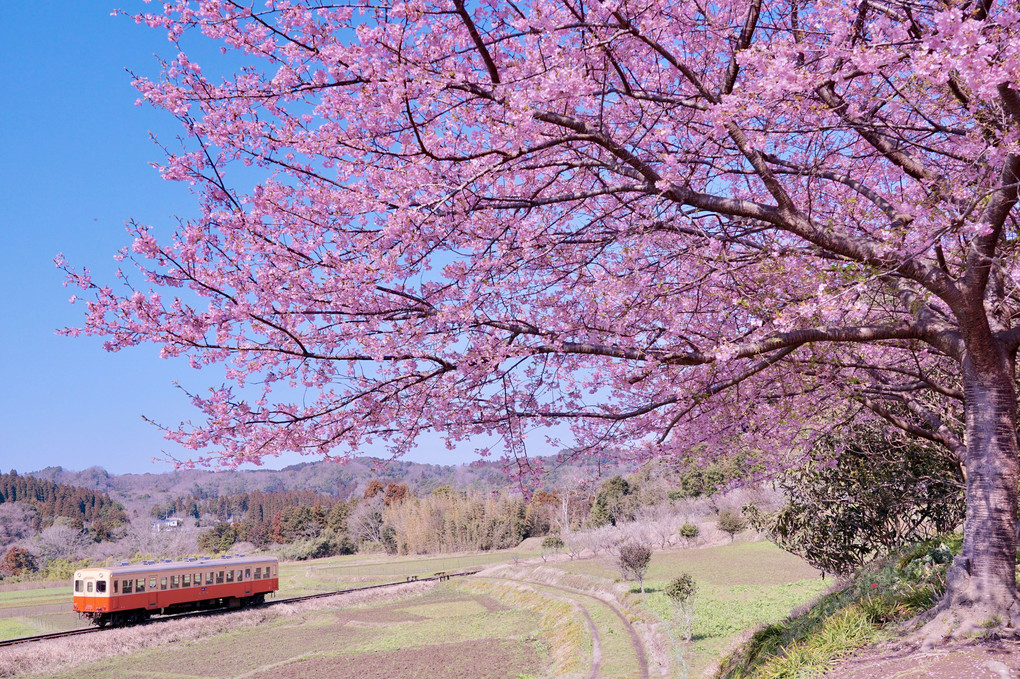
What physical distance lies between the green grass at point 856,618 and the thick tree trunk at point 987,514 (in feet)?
2.29

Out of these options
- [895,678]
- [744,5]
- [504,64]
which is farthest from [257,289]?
[895,678]

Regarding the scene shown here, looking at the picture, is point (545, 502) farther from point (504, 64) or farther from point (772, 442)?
point (504, 64)

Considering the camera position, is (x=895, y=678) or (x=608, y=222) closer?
(x=895, y=678)

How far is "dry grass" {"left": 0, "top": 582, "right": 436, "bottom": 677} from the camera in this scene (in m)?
19.6

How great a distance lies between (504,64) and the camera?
16.4 feet

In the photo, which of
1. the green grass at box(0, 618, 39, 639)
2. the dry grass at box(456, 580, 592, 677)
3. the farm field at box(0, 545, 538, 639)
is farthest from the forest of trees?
the dry grass at box(456, 580, 592, 677)

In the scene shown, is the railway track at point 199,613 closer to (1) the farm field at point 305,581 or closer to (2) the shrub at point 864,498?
(1) the farm field at point 305,581

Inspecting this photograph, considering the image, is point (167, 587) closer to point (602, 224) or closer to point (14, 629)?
point (14, 629)

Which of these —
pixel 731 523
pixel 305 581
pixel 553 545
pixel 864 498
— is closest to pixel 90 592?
pixel 305 581

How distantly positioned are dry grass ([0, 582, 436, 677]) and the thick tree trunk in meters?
23.4

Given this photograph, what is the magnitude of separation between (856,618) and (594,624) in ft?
44.2

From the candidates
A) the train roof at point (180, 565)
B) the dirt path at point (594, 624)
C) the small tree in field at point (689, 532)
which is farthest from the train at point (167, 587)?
the small tree in field at point (689, 532)

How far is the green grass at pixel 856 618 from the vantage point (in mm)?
5504

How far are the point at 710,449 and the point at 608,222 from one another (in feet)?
10.9
